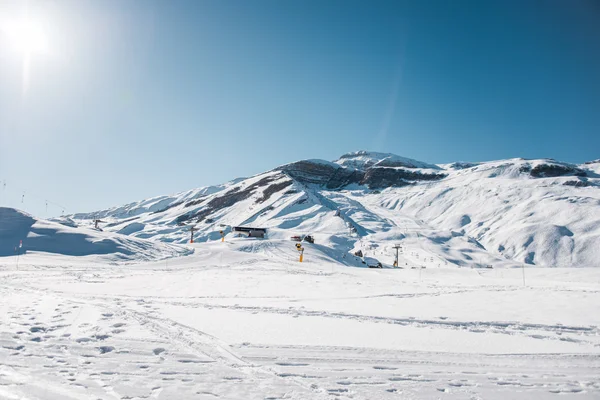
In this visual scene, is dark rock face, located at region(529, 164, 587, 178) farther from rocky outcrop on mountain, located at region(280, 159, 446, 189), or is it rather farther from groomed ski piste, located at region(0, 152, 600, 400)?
groomed ski piste, located at region(0, 152, 600, 400)

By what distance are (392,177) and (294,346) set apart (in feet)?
566

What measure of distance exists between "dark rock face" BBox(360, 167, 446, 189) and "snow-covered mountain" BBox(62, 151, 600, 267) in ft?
4.15

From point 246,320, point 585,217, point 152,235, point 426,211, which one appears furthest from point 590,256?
point 152,235

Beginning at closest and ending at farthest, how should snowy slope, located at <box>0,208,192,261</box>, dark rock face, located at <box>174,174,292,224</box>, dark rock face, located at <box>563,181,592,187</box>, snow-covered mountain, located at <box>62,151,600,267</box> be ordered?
snowy slope, located at <box>0,208,192,261</box>, snow-covered mountain, located at <box>62,151,600,267</box>, dark rock face, located at <box>563,181,592,187</box>, dark rock face, located at <box>174,174,292,224</box>

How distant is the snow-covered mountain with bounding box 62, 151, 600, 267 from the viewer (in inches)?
2645

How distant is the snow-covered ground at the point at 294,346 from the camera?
18.1 feet

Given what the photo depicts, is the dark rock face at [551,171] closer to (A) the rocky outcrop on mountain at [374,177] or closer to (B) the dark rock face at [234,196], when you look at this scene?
(A) the rocky outcrop on mountain at [374,177]

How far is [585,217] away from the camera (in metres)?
79.4

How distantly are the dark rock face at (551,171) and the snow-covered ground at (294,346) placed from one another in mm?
152436

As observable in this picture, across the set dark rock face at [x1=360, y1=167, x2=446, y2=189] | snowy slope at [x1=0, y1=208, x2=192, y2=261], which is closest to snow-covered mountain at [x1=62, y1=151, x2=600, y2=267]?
dark rock face at [x1=360, y1=167, x2=446, y2=189]

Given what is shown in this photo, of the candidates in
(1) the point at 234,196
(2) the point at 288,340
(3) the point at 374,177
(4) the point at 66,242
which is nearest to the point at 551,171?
(3) the point at 374,177

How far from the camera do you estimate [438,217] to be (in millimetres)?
109000

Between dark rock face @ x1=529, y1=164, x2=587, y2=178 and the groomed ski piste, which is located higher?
dark rock face @ x1=529, y1=164, x2=587, y2=178

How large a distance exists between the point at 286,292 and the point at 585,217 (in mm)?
92893
